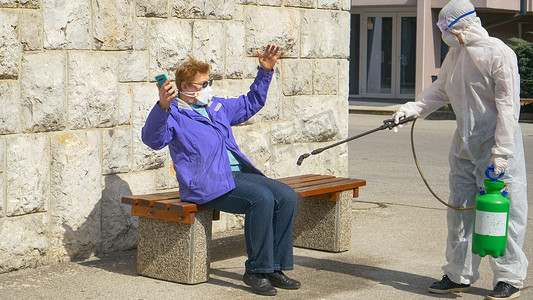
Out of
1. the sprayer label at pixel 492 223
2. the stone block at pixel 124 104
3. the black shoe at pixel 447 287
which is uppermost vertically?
the stone block at pixel 124 104

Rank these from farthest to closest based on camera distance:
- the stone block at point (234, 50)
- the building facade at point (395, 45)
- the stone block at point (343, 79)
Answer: the building facade at point (395, 45)
the stone block at point (343, 79)
the stone block at point (234, 50)

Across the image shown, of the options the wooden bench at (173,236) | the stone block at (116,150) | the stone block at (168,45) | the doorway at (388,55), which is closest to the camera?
the wooden bench at (173,236)

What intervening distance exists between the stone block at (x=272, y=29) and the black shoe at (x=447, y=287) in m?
Answer: 2.66

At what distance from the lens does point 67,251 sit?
5.71 m

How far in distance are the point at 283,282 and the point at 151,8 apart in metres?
2.27

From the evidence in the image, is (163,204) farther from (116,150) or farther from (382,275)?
(382,275)

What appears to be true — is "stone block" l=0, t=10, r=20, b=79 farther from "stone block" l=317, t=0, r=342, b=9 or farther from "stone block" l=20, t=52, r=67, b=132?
"stone block" l=317, t=0, r=342, b=9

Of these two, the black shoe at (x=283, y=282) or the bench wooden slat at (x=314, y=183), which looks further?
the bench wooden slat at (x=314, y=183)

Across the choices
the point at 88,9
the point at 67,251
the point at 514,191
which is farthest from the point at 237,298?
the point at 88,9

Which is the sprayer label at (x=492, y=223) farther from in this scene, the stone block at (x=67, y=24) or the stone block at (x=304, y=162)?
the stone block at (x=67, y=24)

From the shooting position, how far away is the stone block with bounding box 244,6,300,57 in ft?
22.6

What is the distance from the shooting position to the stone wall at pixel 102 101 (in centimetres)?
534

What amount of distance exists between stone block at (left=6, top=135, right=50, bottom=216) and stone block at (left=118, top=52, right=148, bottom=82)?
79 cm

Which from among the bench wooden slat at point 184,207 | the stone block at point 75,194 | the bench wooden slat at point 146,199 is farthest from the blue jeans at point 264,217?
the stone block at point 75,194
